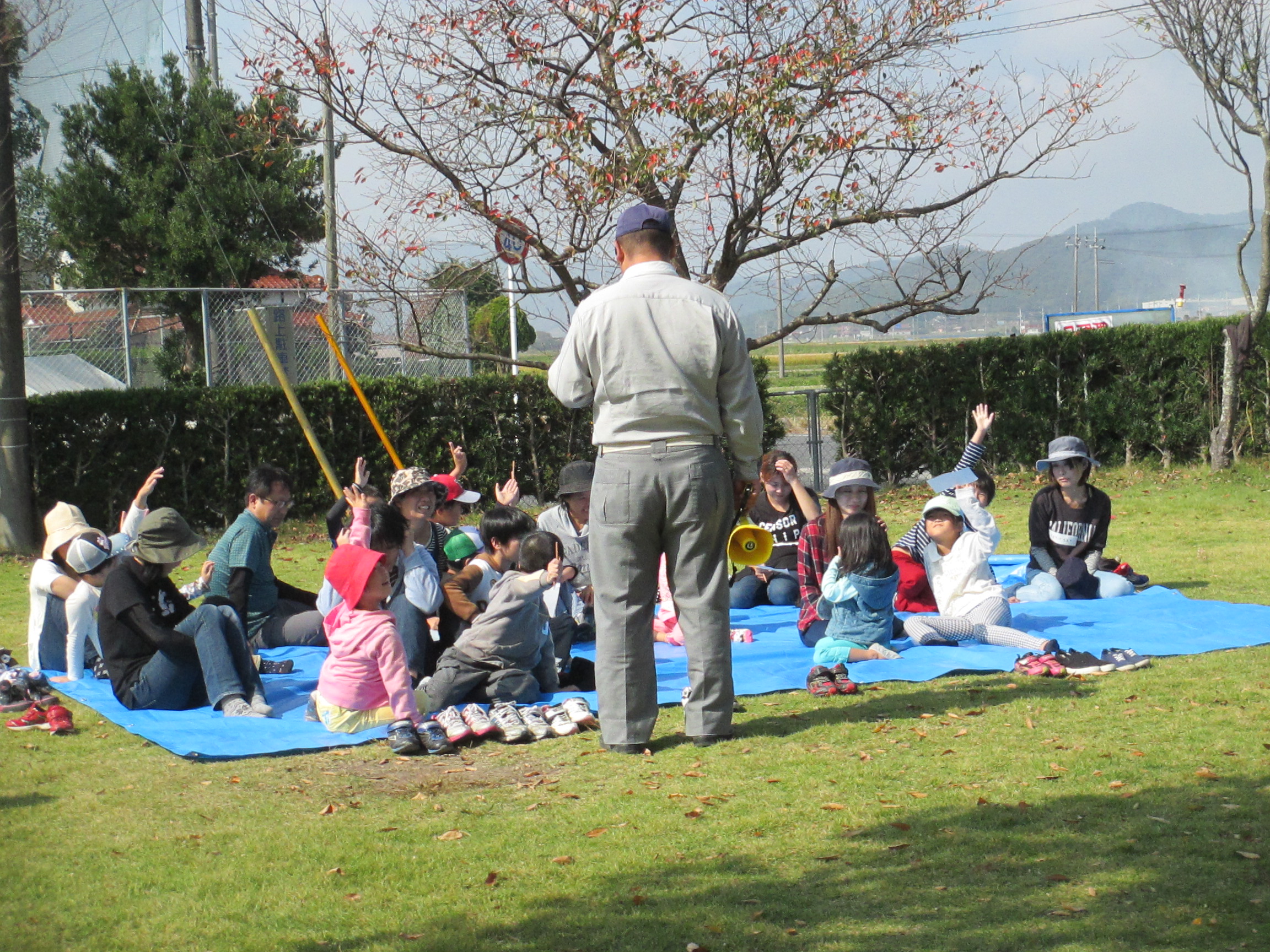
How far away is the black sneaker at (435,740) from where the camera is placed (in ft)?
17.6

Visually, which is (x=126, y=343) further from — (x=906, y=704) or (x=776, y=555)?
(x=906, y=704)

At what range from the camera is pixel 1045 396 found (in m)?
16.4

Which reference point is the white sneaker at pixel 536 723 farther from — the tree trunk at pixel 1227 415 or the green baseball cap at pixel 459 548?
the tree trunk at pixel 1227 415

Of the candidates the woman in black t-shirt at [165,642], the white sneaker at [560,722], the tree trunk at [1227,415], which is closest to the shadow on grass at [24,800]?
the woman in black t-shirt at [165,642]

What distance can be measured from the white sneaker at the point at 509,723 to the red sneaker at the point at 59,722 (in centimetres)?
204

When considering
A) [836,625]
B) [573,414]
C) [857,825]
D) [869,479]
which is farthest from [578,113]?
[857,825]

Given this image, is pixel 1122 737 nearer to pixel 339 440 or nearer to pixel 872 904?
pixel 872 904

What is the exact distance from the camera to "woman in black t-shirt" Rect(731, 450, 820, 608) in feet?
29.6

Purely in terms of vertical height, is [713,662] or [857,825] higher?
[713,662]

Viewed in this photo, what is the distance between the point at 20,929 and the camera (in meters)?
3.46

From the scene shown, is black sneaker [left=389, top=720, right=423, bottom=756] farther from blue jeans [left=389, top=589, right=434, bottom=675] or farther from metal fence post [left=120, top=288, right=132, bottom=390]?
metal fence post [left=120, top=288, right=132, bottom=390]

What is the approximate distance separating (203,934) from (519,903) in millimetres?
858

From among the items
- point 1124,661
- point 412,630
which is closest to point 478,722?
point 412,630

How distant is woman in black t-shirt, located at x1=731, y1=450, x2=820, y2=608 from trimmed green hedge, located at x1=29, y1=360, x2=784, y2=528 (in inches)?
197
